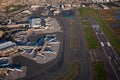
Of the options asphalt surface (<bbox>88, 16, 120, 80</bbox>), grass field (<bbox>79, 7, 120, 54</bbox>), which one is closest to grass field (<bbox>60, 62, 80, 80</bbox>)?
asphalt surface (<bbox>88, 16, 120, 80</bbox>)

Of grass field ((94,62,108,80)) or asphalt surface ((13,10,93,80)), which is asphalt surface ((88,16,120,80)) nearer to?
grass field ((94,62,108,80))

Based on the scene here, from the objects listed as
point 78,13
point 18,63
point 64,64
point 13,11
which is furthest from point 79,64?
point 13,11

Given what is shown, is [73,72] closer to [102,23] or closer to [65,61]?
[65,61]

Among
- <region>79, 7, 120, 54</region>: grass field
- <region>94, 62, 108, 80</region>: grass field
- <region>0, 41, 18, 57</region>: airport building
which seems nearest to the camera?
<region>94, 62, 108, 80</region>: grass field

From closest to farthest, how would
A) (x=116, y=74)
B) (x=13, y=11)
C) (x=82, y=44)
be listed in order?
(x=116, y=74) < (x=82, y=44) < (x=13, y=11)

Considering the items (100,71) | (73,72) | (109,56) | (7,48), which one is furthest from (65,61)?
(7,48)

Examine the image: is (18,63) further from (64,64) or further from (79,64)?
(79,64)

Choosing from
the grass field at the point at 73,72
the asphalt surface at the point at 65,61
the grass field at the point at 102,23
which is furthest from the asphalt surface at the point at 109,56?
the grass field at the point at 73,72
